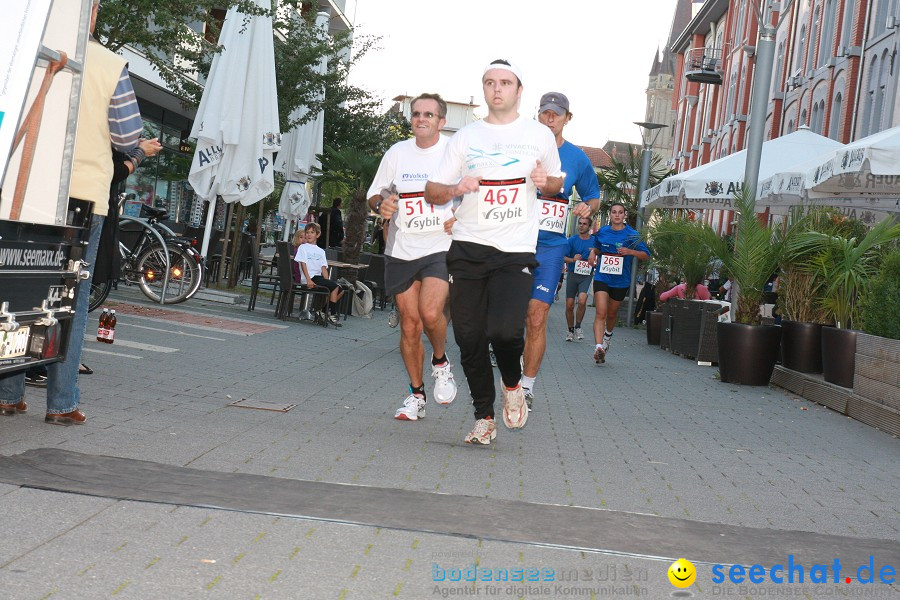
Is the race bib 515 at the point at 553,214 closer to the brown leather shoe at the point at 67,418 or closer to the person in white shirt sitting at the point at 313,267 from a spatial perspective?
the brown leather shoe at the point at 67,418

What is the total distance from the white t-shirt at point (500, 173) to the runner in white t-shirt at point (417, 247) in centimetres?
76

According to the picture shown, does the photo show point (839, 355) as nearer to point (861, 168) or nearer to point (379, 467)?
point (861, 168)

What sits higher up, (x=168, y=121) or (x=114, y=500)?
(x=168, y=121)

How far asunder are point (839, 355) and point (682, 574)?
7.66 m

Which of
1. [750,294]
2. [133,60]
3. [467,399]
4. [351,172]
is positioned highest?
[133,60]

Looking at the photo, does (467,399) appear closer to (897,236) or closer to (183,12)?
(897,236)

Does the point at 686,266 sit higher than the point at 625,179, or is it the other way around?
the point at 625,179

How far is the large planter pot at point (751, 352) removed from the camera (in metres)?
12.9

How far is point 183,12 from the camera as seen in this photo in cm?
1525

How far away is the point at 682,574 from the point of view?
413 centimetres

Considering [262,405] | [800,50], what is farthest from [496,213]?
[800,50]

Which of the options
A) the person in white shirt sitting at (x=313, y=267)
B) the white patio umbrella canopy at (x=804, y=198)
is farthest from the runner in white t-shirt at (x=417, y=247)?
the person in white shirt sitting at (x=313, y=267)

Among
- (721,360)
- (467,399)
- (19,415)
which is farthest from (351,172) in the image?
(19,415)

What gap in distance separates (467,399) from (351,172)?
646 inches
